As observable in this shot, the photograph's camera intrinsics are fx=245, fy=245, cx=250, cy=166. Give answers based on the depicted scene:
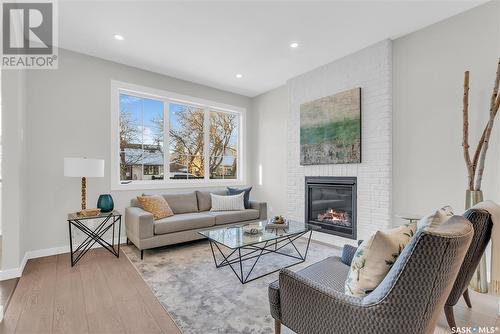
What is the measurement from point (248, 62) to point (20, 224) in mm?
3541

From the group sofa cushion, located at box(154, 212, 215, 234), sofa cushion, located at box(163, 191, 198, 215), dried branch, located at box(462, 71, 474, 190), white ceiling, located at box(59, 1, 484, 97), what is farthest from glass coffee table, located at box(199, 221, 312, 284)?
white ceiling, located at box(59, 1, 484, 97)

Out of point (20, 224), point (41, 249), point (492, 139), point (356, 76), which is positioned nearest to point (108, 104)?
point (20, 224)

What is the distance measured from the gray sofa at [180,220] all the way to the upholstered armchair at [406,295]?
8.06 ft

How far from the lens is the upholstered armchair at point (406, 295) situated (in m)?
0.89

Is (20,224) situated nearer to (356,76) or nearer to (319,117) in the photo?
(319,117)

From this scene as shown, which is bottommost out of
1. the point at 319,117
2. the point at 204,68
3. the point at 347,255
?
the point at 347,255

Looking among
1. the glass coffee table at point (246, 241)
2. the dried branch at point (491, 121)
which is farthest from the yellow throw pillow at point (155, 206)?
the dried branch at point (491, 121)

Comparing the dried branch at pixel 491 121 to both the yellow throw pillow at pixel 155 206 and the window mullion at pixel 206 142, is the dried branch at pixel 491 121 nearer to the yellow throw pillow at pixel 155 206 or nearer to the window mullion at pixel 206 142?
the yellow throw pillow at pixel 155 206

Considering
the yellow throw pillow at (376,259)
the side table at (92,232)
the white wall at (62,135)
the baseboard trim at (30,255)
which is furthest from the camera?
the white wall at (62,135)

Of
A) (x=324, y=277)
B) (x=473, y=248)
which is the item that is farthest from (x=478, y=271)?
(x=324, y=277)

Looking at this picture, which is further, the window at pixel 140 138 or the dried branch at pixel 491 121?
the window at pixel 140 138

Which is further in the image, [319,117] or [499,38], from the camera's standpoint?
[319,117]

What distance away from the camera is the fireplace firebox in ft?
11.8

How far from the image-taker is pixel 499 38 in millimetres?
2438
